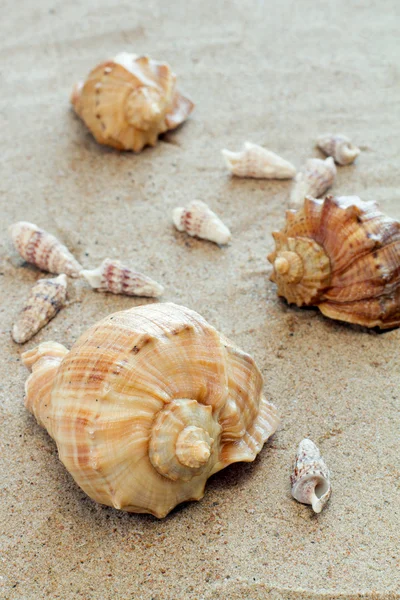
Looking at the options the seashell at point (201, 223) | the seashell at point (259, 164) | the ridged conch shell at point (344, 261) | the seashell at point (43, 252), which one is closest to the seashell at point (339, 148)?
the seashell at point (259, 164)

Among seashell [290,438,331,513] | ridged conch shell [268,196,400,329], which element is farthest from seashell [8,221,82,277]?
seashell [290,438,331,513]

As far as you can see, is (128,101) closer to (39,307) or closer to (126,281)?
(126,281)

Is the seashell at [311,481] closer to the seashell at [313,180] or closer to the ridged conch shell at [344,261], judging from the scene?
the ridged conch shell at [344,261]

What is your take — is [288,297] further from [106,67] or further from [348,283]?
[106,67]

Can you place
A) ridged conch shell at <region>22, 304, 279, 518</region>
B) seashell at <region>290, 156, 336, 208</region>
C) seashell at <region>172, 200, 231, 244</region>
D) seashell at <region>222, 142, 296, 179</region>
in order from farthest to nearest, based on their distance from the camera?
1. seashell at <region>222, 142, 296, 179</region>
2. seashell at <region>290, 156, 336, 208</region>
3. seashell at <region>172, 200, 231, 244</region>
4. ridged conch shell at <region>22, 304, 279, 518</region>

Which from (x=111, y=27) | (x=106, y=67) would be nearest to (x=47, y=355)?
(x=106, y=67)

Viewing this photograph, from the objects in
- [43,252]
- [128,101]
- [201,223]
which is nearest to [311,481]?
[201,223]

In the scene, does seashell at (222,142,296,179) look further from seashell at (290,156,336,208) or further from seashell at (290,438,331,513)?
seashell at (290,438,331,513)
